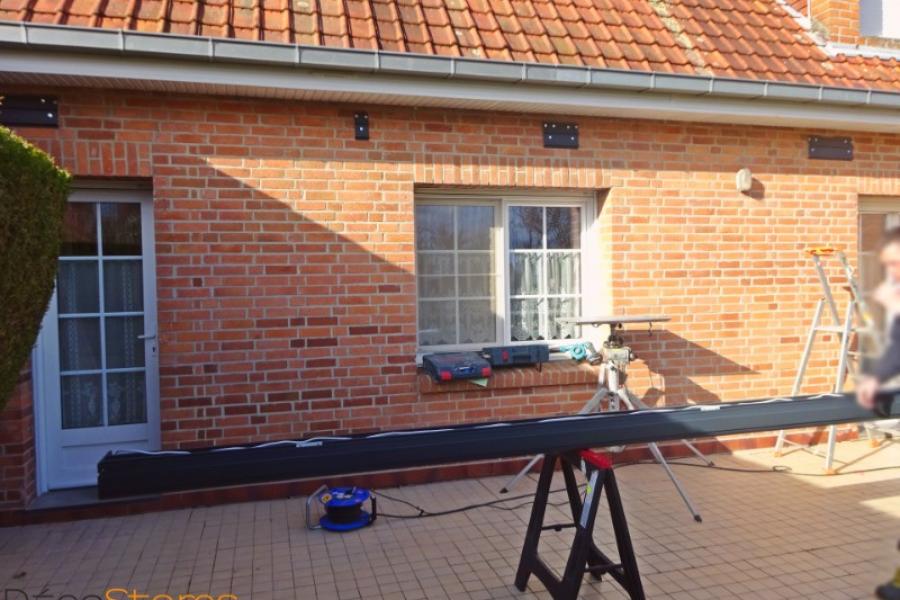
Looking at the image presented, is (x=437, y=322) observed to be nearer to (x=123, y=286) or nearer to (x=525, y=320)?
(x=525, y=320)

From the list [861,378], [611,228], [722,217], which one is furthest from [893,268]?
[722,217]

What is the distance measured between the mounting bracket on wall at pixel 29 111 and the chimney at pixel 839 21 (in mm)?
6878

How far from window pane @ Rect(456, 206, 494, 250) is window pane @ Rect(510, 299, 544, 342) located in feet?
1.91

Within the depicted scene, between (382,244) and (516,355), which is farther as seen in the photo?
(516,355)

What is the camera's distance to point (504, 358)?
573 cm

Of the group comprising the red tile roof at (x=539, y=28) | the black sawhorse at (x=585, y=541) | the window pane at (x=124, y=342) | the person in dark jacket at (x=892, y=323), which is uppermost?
the red tile roof at (x=539, y=28)

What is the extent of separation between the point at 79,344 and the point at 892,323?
5.57 metres

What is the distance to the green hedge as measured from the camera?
10.6ft

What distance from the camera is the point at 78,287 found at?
5.10 meters

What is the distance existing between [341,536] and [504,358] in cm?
197

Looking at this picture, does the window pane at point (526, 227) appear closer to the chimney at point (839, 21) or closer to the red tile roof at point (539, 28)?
the red tile roof at point (539, 28)

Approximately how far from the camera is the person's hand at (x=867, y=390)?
493 millimetres

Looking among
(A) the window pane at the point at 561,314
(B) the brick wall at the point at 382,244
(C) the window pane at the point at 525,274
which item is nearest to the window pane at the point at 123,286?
(B) the brick wall at the point at 382,244

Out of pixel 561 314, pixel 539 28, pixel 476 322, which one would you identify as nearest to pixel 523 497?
pixel 476 322
